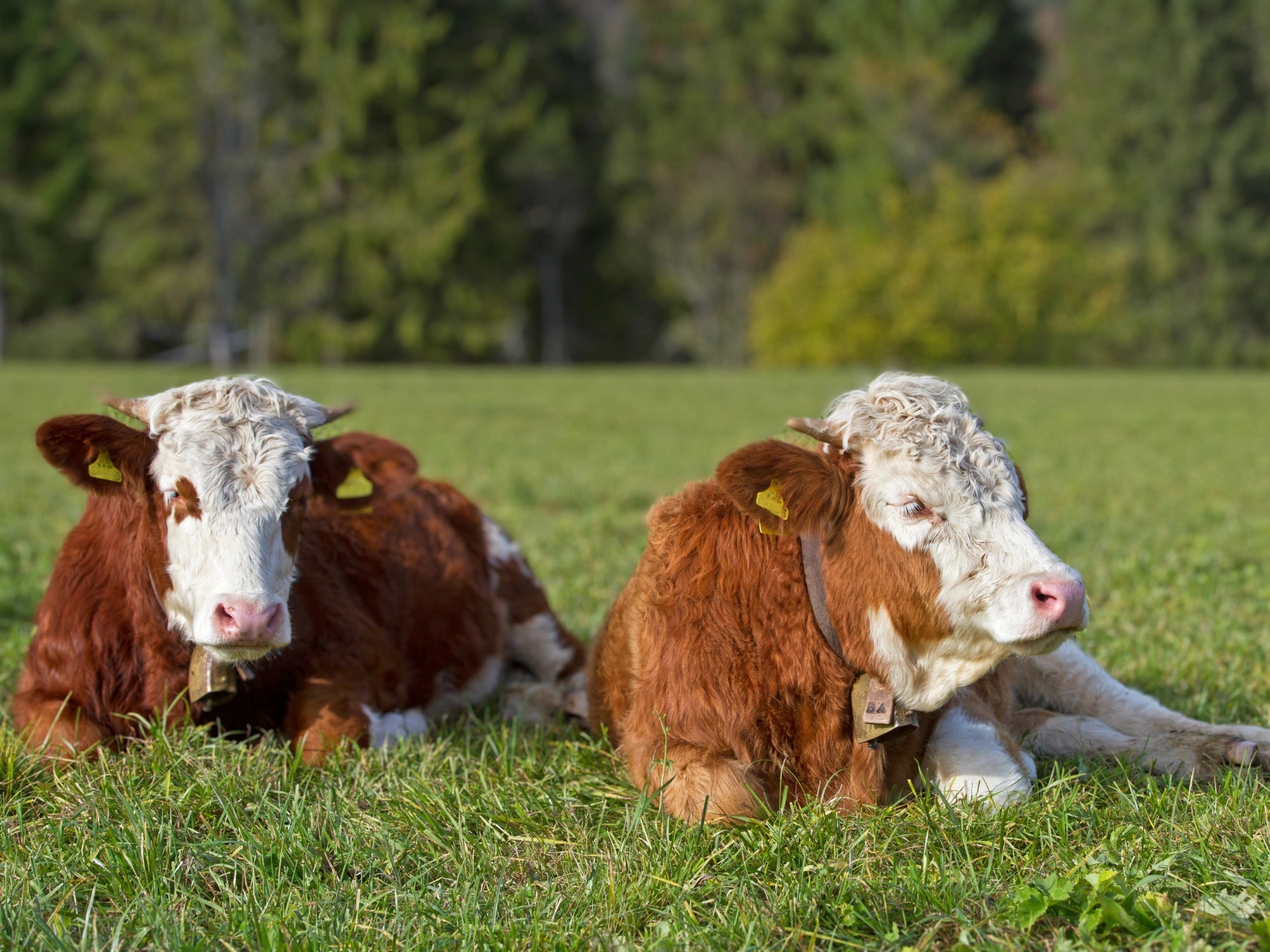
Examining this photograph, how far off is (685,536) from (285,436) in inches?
49.9

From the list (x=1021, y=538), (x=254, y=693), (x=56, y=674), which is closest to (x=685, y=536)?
(x=1021, y=538)

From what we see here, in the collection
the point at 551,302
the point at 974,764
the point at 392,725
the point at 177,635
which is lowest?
the point at 551,302

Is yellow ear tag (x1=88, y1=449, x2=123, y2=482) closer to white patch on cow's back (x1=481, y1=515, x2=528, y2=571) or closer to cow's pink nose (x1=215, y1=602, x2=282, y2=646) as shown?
cow's pink nose (x1=215, y1=602, x2=282, y2=646)

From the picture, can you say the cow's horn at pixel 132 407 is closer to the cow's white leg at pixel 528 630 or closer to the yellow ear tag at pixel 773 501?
the cow's white leg at pixel 528 630

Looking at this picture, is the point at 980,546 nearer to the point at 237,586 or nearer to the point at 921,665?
the point at 921,665

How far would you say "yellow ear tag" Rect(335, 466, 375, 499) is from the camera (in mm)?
4336

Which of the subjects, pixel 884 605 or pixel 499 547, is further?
pixel 499 547

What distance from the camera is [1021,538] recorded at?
10.4ft

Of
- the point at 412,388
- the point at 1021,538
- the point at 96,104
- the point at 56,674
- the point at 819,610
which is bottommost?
the point at 412,388

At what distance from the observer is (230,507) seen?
3676 mm

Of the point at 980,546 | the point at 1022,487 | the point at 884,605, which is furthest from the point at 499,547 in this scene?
the point at 980,546

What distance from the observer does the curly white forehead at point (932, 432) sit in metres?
3.27

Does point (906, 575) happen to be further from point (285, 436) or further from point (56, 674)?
point (56, 674)

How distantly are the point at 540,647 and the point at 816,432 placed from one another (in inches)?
88.3
